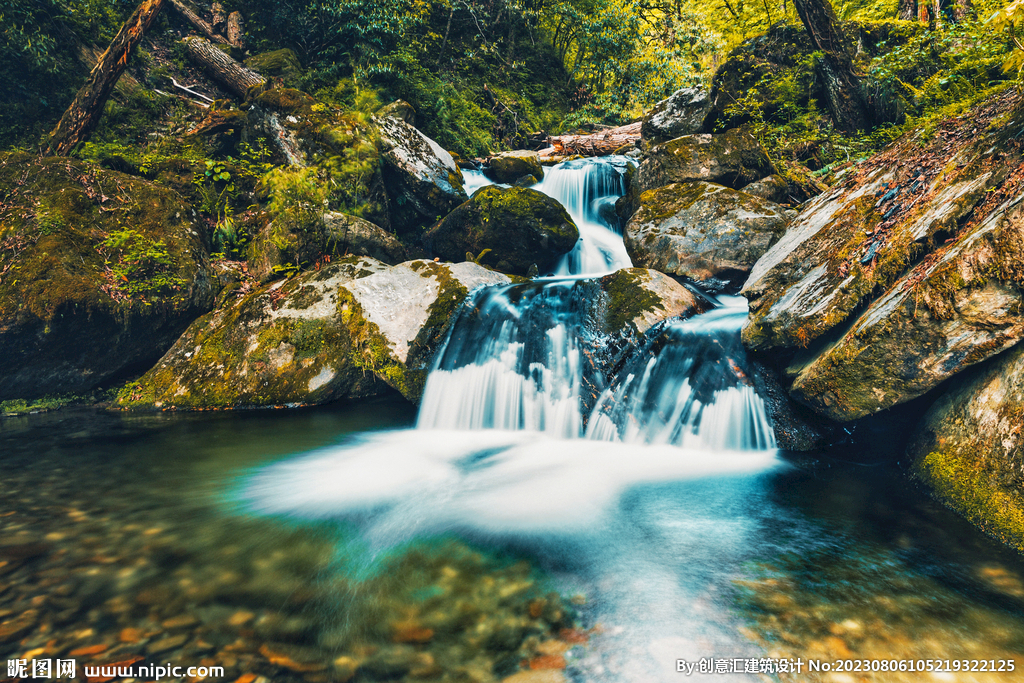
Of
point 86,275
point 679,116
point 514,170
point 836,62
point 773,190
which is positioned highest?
point 679,116

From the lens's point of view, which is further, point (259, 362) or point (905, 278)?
point (259, 362)

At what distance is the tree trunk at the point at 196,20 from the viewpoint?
39.0ft

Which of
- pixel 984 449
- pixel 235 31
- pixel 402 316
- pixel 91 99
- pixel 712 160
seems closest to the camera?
pixel 984 449

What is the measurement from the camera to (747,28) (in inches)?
510

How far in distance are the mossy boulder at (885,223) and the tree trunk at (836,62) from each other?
10.9 feet

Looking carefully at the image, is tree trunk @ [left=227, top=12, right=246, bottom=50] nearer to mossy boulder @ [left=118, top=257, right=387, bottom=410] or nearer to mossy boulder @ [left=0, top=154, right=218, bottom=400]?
mossy boulder @ [left=0, top=154, right=218, bottom=400]

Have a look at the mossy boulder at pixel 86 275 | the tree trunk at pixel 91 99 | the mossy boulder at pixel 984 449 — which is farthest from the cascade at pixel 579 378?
the tree trunk at pixel 91 99

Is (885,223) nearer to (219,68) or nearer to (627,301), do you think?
(627,301)

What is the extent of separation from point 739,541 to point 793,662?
108 centimetres

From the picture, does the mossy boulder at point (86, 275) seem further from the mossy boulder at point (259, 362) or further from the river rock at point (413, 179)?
the river rock at point (413, 179)

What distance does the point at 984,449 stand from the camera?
281cm

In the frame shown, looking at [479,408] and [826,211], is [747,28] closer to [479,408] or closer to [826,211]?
[826,211]

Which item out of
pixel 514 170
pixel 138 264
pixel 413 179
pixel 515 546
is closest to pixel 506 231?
pixel 413 179

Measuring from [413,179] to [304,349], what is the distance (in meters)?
4.85
